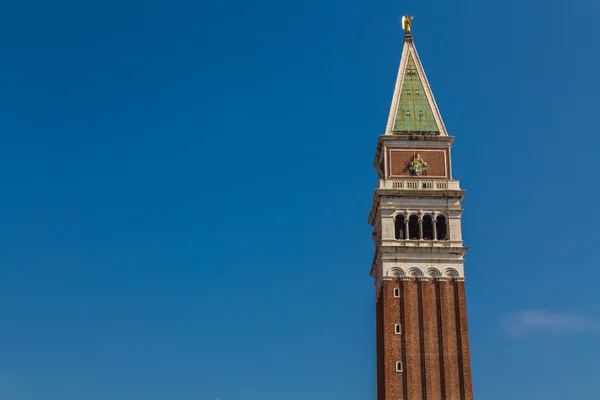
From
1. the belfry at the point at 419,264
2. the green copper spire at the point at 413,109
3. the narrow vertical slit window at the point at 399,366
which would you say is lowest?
the narrow vertical slit window at the point at 399,366

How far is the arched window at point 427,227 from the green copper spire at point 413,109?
9.76m

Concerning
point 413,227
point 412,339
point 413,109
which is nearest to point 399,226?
point 413,227

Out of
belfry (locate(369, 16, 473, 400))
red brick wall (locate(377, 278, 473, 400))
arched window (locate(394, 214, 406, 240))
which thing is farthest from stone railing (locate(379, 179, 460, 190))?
red brick wall (locate(377, 278, 473, 400))

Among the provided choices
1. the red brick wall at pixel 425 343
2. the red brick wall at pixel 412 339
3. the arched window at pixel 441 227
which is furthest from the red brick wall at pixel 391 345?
the arched window at pixel 441 227

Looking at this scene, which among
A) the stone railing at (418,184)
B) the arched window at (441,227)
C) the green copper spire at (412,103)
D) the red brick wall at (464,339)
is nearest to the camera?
the red brick wall at (464,339)

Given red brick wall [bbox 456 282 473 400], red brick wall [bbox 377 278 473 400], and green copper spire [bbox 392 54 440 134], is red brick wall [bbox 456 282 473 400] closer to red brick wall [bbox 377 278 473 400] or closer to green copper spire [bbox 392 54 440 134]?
red brick wall [bbox 377 278 473 400]

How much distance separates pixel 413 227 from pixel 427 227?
146 centimetres

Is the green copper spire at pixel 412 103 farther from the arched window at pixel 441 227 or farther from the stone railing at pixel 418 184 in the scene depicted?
the arched window at pixel 441 227

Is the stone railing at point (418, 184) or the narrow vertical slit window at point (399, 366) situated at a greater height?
the stone railing at point (418, 184)

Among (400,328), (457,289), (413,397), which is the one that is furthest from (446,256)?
(413,397)

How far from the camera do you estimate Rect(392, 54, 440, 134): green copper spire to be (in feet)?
285

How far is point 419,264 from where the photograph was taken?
8025 centimetres

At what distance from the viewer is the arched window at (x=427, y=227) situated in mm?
82188

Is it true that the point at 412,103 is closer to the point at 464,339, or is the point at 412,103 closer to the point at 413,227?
the point at 413,227
